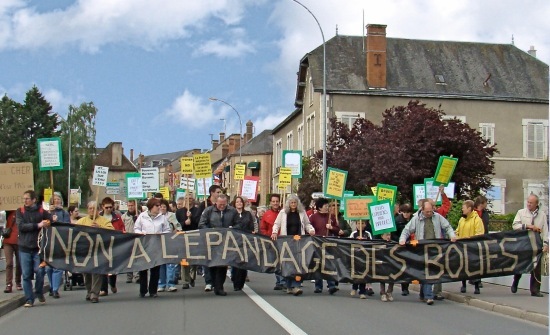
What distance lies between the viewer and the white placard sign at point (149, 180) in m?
27.4

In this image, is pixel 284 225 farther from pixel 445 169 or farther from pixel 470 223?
pixel 445 169

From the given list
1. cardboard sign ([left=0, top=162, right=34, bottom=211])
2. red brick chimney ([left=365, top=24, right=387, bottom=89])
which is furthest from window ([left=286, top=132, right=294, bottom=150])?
cardboard sign ([left=0, top=162, right=34, bottom=211])

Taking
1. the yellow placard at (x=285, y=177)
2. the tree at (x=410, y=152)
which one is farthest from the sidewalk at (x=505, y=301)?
the tree at (x=410, y=152)

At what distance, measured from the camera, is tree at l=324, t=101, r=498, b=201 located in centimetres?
4088

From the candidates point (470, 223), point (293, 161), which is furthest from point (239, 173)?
point (470, 223)

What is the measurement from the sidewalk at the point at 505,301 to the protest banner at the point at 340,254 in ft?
1.52

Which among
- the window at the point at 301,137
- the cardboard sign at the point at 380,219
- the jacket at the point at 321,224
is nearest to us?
the cardboard sign at the point at 380,219

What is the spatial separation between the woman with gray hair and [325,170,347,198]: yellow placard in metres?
2.54

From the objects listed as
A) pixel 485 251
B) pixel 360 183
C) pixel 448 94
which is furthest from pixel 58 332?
pixel 448 94

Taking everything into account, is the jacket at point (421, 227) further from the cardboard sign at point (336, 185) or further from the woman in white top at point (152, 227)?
the woman in white top at point (152, 227)

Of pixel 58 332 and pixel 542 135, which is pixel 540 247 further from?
pixel 542 135

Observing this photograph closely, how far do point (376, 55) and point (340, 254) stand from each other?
39020 millimetres

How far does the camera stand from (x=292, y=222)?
16.4 m

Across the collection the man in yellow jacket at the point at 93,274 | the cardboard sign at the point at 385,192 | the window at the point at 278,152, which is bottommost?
the man in yellow jacket at the point at 93,274
